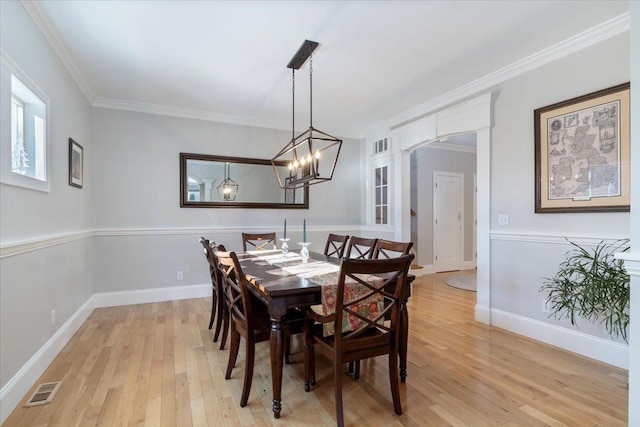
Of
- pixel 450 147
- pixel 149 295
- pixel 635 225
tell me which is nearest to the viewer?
pixel 635 225

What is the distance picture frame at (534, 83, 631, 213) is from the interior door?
11.1 feet

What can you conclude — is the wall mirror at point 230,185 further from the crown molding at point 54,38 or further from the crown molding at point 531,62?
the crown molding at point 531,62

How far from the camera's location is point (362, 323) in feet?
6.09

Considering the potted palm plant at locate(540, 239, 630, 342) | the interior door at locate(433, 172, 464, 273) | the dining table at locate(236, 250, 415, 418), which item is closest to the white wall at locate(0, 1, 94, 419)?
the dining table at locate(236, 250, 415, 418)

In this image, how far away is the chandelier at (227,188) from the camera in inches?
181

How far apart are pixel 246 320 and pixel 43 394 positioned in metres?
1.44

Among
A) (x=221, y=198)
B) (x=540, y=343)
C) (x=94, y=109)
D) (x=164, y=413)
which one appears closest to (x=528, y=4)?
(x=540, y=343)

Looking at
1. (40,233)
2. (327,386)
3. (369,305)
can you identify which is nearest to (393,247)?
(369,305)

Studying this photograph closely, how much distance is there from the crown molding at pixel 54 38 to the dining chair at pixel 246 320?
7.00 ft

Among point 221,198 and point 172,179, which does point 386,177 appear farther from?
point 172,179

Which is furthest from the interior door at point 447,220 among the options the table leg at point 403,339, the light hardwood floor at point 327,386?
the table leg at point 403,339

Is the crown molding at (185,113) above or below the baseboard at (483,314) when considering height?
above

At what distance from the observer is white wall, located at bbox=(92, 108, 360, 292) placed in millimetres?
3988

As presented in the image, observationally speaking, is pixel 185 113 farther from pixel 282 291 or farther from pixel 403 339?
pixel 403 339
